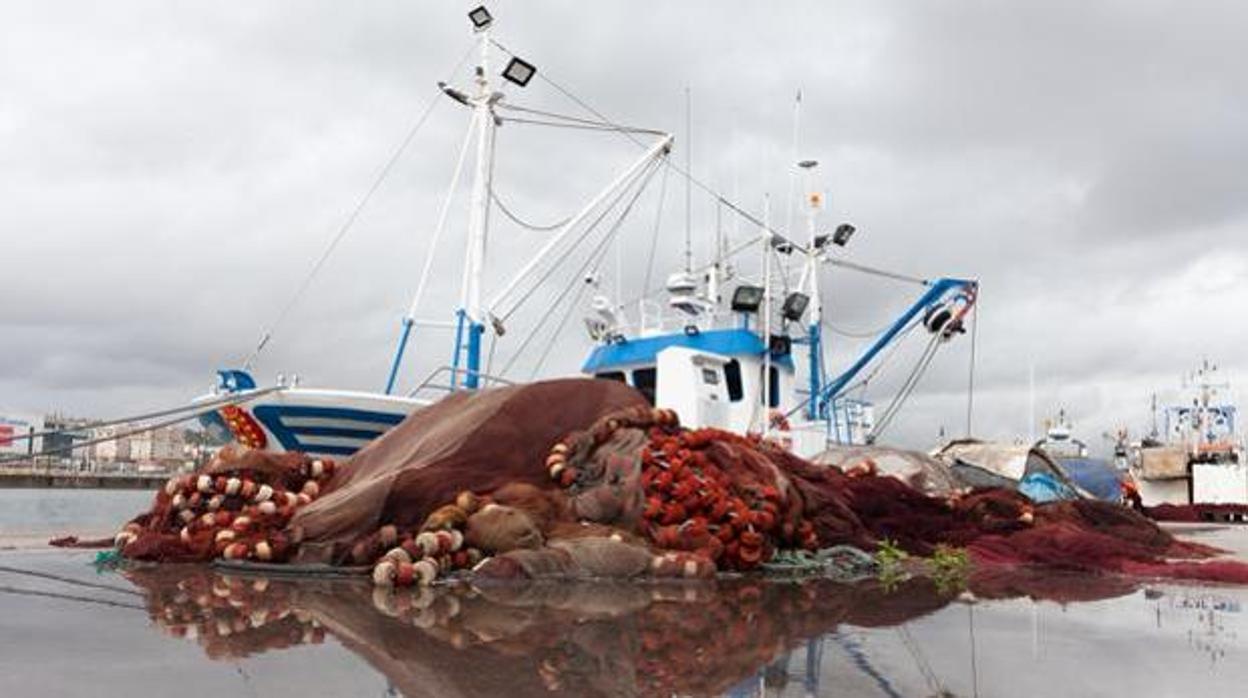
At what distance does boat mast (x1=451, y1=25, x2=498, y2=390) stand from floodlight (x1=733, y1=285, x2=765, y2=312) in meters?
4.97

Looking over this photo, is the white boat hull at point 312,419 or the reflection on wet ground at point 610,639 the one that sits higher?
the white boat hull at point 312,419

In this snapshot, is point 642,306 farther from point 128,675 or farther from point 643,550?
point 128,675

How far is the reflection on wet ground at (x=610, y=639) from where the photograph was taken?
3199mm

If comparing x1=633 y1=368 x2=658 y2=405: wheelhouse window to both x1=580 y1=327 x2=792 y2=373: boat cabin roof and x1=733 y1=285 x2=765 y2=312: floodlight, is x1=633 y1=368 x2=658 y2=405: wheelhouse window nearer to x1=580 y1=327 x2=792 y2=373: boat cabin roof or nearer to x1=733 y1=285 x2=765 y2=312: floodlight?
x1=580 y1=327 x2=792 y2=373: boat cabin roof

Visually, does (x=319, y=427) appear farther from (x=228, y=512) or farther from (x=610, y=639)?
(x=610, y=639)

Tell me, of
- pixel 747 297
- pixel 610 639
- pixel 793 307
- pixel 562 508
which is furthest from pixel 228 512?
pixel 793 307

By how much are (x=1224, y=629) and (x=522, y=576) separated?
3.76m

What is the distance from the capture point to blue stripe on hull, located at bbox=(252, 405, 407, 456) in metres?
14.8

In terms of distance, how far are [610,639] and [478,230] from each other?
45.3 feet

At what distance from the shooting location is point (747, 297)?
1853 cm

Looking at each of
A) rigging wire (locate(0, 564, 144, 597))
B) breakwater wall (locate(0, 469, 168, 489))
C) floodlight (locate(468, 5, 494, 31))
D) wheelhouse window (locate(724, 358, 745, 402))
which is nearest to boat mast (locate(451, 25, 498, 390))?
floodlight (locate(468, 5, 494, 31))

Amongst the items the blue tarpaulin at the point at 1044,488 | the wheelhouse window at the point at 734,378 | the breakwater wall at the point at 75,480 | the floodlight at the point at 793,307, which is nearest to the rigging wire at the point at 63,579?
the blue tarpaulin at the point at 1044,488

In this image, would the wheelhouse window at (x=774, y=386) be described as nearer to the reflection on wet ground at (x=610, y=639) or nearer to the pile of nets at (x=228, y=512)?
the pile of nets at (x=228, y=512)

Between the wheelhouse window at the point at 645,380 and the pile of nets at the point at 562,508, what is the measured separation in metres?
9.51
